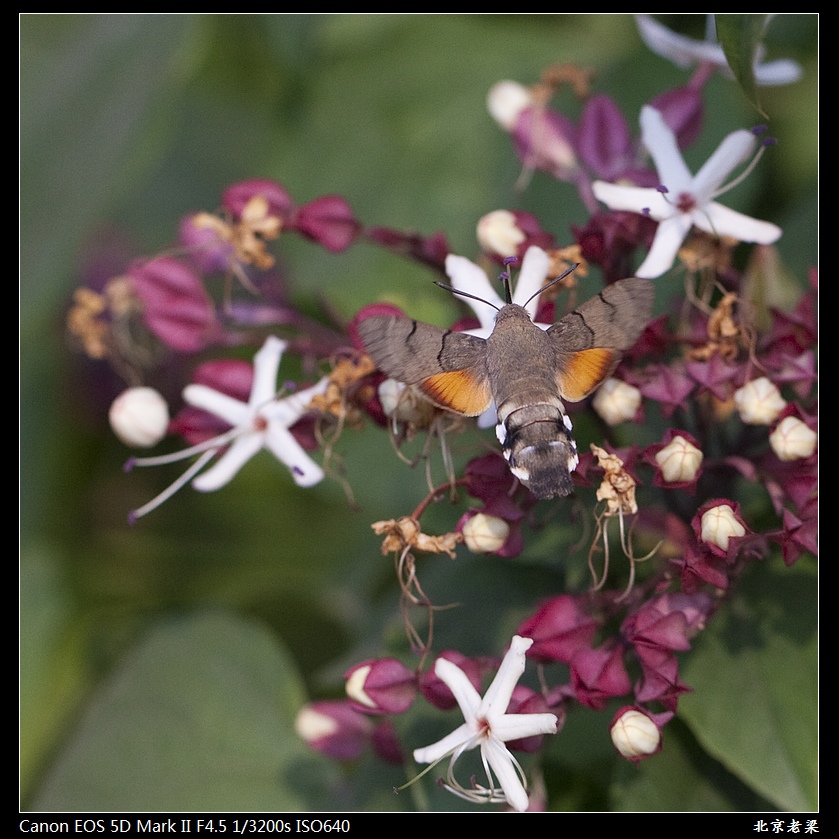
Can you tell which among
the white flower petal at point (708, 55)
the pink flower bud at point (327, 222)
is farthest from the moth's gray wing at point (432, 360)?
the white flower petal at point (708, 55)

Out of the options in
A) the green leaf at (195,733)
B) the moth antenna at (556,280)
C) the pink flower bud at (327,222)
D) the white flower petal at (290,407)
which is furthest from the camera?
the green leaf at (195,733)

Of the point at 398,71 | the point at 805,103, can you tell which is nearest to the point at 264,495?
the point at 398,71

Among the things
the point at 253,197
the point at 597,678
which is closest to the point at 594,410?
the point at 597,678

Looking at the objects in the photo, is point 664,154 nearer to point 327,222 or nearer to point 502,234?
point 502,234

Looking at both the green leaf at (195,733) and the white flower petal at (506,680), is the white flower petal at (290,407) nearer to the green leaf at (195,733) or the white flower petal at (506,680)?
the white flower petal at (506,680)

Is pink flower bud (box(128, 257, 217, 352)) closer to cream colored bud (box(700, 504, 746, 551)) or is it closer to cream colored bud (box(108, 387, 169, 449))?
cream colored bud (box(108, 387, 169, 449))
